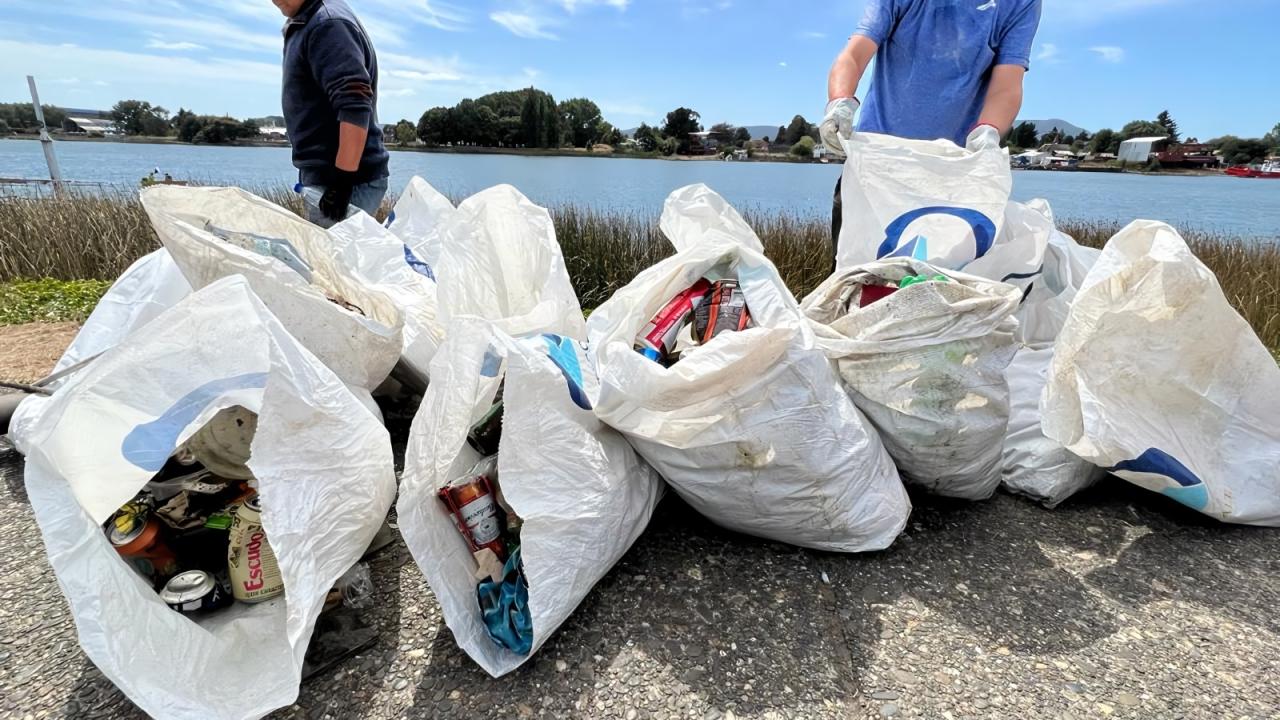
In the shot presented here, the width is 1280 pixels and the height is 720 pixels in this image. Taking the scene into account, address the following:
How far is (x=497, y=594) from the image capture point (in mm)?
1122

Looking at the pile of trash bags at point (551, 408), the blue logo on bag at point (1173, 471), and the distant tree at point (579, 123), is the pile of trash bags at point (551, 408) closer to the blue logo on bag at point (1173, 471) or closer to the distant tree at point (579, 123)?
the blue logo on bag at point (1173, 471)

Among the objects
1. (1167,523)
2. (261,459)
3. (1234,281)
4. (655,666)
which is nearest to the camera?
(261,459)

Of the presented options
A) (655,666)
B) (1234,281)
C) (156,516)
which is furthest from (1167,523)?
(1234,281)

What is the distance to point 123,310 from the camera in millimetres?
1612

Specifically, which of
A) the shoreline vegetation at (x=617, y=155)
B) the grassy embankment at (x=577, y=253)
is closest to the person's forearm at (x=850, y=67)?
the grassy embankment at (x=577, y=253)

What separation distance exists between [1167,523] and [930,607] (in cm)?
76

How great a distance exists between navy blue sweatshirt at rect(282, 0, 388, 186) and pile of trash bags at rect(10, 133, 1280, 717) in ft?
2.01

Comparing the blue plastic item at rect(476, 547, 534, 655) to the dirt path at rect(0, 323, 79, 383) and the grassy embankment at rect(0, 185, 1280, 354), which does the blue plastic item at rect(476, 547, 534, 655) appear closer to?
the dirt path at rect(0, 323, 79, 383)

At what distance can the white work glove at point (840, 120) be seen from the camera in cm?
185

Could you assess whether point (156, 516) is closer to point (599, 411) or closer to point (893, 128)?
point (599, 411)

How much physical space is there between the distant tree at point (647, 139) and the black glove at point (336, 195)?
110 ft

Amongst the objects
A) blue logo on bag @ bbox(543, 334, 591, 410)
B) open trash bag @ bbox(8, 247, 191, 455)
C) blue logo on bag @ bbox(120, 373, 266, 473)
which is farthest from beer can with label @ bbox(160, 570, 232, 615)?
open trash bag @ bbox(8, 247, 191, 455)

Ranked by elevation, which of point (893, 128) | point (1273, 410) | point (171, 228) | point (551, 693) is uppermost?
point (893, 128)

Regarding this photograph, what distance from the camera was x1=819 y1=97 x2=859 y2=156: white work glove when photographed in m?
1.85
